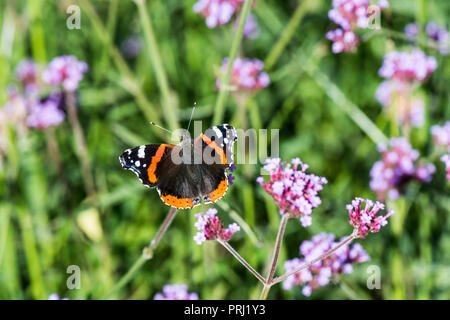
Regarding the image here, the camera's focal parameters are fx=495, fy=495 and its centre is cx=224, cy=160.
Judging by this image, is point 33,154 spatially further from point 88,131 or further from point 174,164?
point 174,164

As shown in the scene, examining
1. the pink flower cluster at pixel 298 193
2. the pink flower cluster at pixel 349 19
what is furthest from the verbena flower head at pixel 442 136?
the pink flower cluster at pixel 298 193

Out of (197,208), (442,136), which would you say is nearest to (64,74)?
(197,208)

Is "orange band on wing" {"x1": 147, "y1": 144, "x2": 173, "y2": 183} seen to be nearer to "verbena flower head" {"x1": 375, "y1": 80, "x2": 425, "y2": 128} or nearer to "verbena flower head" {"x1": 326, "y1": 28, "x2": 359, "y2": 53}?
"verbena flower head" {"x1": 326, "y1": 28, "x2": 359, "y2": 53}

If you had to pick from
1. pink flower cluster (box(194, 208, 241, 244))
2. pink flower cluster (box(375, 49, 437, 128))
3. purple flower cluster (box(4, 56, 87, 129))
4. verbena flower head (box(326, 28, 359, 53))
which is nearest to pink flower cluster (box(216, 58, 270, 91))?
verbena flower head (box(326, 28, 359, 53))

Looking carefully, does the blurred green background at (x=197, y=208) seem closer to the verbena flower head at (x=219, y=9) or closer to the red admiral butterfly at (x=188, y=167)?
the red admiral butterfly at (x=188, y=167)

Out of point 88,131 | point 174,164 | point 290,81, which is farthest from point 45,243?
point 290,81

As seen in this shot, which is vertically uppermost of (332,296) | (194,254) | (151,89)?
(151,89)
